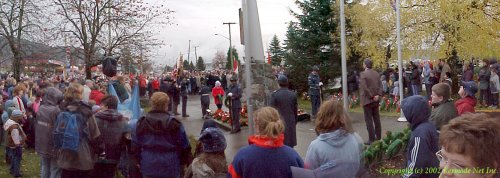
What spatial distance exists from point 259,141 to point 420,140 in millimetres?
1296

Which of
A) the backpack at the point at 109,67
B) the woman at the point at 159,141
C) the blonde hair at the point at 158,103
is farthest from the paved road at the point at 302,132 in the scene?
the blonde hair at the point at 158,103

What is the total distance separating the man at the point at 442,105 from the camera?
18.1ft

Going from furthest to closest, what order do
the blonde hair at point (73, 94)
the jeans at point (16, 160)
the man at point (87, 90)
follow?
the man at point (87, 90) < the jeans at point (16, 160) < the blonde hair at point (73, 94)

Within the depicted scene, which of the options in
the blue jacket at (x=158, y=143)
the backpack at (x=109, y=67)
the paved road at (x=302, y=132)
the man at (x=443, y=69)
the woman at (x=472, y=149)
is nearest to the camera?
the woman at (x=472, y=149)

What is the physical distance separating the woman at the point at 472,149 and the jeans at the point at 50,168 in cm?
621

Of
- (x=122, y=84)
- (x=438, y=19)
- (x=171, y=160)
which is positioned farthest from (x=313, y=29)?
(x=171, y=160)

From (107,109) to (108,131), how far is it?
310 millimetres

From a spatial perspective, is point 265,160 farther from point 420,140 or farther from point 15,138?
point 15,138

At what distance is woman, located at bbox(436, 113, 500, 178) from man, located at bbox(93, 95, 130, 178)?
17.3ft

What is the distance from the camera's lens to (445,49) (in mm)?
23672

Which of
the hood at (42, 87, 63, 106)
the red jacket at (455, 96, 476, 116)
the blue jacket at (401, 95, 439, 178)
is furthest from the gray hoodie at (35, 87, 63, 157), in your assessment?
the red jacket at (455, 96, 476, 116)

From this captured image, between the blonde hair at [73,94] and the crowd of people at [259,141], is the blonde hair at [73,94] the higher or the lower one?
the higher one

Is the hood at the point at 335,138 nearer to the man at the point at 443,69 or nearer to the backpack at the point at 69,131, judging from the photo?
the backpack at the point at 69,131

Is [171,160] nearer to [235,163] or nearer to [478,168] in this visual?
[235,163]
